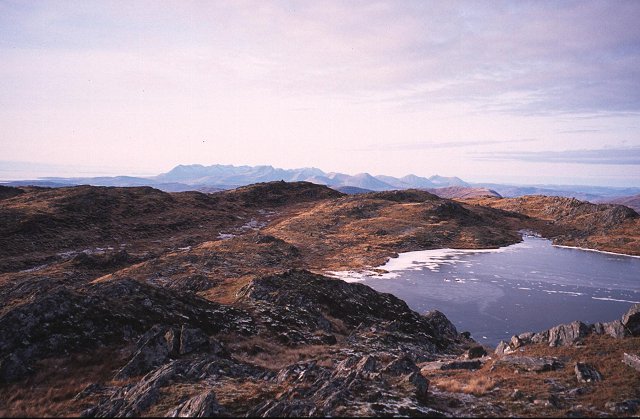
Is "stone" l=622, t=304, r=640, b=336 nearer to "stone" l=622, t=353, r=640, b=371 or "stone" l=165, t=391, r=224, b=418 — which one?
"stone" l=622, t=353, r=640, b=371

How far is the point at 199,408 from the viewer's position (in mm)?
14742

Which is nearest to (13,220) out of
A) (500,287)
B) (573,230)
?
(500,287)

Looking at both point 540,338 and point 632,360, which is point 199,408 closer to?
point 632,360

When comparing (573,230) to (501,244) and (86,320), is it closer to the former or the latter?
(501,244)

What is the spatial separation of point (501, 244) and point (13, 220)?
370 feet

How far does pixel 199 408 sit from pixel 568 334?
26.0 m

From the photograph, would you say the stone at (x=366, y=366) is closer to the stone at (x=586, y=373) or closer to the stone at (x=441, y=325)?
the stone at (x=586, y=373)

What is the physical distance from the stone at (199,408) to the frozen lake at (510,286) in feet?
99.4

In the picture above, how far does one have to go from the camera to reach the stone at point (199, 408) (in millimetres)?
14602

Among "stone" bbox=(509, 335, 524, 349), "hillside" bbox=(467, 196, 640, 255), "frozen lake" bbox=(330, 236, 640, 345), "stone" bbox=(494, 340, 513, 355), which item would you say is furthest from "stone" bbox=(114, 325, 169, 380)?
"hillside" bbox=(467, 196, 640, 255)

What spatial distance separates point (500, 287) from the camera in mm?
55500

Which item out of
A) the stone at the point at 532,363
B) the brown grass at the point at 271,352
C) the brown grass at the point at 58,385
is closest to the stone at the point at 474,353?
the stone at the point at 532,363

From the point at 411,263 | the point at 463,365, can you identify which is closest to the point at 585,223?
the point at 411,263

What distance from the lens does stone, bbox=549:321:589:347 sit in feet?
85.5
